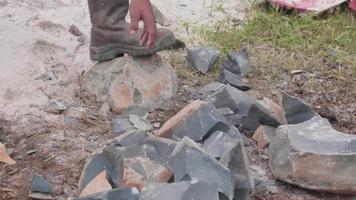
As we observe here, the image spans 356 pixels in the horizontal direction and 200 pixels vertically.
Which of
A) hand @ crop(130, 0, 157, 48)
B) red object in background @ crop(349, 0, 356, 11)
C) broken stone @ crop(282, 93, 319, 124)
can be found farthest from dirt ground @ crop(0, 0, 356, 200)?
red object in background @ crop(349, 0, 356, 11)

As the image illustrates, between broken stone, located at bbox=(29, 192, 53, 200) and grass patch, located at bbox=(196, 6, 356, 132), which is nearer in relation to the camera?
broken stone, located at bbox=(29, 192, 53, 200)

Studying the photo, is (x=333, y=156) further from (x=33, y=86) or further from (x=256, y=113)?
(x=33, y=86)

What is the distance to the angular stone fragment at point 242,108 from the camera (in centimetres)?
274

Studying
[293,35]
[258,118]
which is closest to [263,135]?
[258,118]

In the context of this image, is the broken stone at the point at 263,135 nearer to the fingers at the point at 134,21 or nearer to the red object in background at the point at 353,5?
the fingers at the point at 134,21

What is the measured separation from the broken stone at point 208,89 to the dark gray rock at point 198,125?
0.42m

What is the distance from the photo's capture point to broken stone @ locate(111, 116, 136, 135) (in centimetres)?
266

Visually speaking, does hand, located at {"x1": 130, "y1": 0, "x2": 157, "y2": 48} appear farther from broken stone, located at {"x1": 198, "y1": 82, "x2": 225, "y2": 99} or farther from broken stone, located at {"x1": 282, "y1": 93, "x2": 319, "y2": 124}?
broken stone, located at {"x1": 282, "y1": 93, "x2": 319, "y2": 124}

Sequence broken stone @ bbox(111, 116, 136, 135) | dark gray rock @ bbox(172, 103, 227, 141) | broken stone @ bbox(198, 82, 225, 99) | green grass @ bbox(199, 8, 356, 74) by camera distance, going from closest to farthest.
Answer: dark gray rock @ bbox(172, 103, 227, 141)
broken stone @ bbox(111, 116, 136, 135)
broken stone @ bbox(198, 82, 225, 99)
green grass @ bbox(199, 8, 356, 74)

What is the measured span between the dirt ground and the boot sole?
6.3 inches

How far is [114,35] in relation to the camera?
2934 mm

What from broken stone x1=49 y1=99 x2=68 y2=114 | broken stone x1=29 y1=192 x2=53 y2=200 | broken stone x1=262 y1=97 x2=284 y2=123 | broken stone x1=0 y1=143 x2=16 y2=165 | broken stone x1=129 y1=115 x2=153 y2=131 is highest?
broken stone x1=262 y1=97 x2=284 y2=123

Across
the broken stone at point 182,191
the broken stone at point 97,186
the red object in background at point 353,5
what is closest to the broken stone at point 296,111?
the broken stone at point 182,191

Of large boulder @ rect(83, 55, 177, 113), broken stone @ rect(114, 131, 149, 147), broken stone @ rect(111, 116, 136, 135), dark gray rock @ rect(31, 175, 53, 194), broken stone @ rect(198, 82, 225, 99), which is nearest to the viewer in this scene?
dark gray rock @ rect(31, 175, 53, 194)
